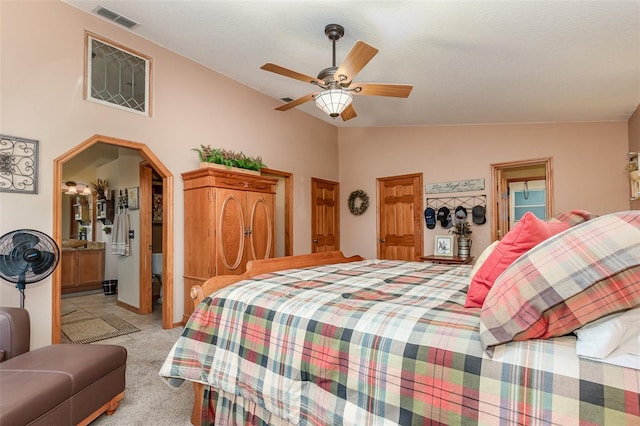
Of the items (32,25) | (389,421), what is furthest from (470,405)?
(32,25)

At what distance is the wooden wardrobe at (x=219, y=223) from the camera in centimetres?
362

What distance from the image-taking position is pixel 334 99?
2654 mm

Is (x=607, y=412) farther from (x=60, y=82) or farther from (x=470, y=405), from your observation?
(x=60, y=82)

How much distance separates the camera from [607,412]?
845mm

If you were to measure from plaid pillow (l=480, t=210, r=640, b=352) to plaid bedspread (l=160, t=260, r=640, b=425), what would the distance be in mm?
66

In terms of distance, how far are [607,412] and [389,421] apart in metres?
0.62

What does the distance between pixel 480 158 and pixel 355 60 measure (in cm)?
334

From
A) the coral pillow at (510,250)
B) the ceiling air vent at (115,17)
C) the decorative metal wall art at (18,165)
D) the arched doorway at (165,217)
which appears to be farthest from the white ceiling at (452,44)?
the coral pillow at (510,250)

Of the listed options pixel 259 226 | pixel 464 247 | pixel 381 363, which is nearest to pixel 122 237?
pixel 259 226

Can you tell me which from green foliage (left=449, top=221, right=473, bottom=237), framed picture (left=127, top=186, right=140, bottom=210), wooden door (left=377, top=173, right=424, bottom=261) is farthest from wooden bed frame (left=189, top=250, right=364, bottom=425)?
framed picture (left=127, top=186, right=140, bottom=210)

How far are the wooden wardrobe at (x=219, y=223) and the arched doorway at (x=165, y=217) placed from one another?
0.18 metres

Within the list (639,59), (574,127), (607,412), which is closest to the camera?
(607,412)

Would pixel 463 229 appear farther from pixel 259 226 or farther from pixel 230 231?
pixel 230 231

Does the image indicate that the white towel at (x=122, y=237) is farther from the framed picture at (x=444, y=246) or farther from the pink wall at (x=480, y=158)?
the framed picture at (x=444, y=246)
